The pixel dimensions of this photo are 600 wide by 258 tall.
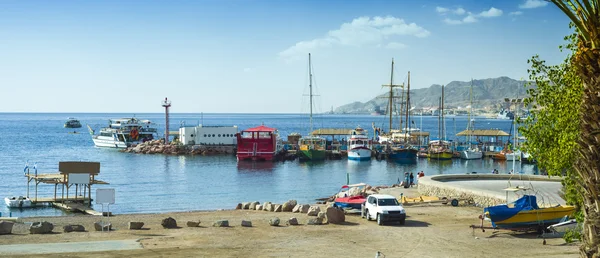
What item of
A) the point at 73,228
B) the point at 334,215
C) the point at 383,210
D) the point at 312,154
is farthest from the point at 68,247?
the point at 312,154

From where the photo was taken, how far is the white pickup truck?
2575 cm

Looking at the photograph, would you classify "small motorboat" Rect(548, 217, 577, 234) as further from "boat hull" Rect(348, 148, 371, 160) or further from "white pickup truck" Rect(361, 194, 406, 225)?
"boat hull" Rect(348, 148, 371, 160)

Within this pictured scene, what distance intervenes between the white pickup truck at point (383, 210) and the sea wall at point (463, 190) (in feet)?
22.9

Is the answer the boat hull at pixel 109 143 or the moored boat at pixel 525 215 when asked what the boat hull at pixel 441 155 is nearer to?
the boat hull at pixel 109 143

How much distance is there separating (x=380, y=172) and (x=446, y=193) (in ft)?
123

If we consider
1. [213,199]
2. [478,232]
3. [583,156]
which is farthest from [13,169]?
[583,156]

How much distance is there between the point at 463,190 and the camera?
33844 mm

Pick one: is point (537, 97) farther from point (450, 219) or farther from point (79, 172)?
point (79, 172)

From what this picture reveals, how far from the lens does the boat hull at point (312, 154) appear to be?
86188 mm

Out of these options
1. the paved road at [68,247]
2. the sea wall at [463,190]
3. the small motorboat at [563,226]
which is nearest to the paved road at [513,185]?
the sea wall at [463,190]

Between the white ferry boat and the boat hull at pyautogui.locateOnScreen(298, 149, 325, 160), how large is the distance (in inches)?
1552

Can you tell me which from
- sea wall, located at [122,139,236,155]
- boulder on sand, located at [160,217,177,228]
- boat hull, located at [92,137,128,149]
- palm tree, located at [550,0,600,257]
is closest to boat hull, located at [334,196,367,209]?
boulder on sand, located at [160,217,177,228]

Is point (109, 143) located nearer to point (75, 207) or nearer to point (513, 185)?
point (75, 207)

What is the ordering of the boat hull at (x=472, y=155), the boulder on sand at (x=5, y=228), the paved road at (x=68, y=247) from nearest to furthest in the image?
the paved road at (x=68, y=247) < the boulder on sand at (x=5, y=228) < the boat hull at (x=472, y=155)
